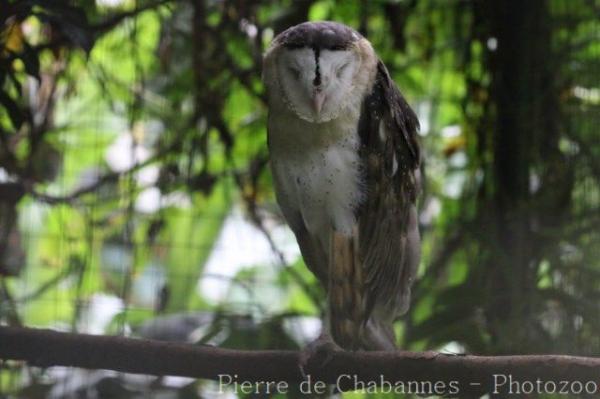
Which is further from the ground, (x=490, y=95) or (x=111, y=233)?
(x=490, y=95)

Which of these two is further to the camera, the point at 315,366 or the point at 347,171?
the point at 347,171

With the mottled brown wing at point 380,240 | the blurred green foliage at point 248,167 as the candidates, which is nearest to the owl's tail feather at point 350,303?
the mottled brown wing at point 380,240

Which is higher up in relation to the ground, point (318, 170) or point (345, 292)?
point (318, 170)

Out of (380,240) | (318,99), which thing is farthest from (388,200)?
(318,99)

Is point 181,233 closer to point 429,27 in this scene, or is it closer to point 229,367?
point 429,27

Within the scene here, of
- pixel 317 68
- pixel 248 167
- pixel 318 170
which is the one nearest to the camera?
pixel 317 68

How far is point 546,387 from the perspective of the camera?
81cm

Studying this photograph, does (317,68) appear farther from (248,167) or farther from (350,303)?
(248,167)

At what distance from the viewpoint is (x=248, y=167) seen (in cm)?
144

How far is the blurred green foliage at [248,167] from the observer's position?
1.27 meters

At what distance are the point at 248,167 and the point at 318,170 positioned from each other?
1.43 ft

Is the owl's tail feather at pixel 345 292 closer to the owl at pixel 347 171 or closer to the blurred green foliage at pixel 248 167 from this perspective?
the owl at pixel 347 171

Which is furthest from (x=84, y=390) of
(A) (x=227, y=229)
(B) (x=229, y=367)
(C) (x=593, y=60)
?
(C) (x=593, y=60)

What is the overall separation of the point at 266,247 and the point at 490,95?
424 mm
